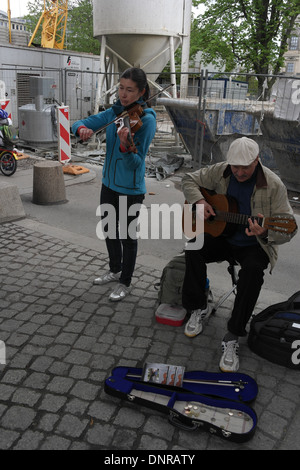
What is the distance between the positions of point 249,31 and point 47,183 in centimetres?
1451

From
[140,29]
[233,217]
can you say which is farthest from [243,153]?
[140,29]

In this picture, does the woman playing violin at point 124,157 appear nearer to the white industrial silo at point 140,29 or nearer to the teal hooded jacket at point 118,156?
the teal hooded jacket at point 118,156

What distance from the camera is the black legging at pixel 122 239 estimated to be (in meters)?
3.58

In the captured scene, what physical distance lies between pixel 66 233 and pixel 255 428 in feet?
11.9

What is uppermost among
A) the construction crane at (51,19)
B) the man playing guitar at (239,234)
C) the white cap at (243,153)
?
the construction crane at (51,19)

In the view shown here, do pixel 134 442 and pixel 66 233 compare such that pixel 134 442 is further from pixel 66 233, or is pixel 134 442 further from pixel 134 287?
pixel 66 233

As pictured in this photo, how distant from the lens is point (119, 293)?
3775mm

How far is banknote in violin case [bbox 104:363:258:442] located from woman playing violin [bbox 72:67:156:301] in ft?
3.75

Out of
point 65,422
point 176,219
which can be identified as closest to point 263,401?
point 65,422

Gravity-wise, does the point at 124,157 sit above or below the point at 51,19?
below

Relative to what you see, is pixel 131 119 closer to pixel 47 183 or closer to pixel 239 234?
pixel 239 234

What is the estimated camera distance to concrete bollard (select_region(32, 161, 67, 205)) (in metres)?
6.34

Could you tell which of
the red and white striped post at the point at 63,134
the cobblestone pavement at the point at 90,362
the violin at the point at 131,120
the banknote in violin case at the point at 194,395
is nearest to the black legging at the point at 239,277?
the cobblestone pavement at the point at 90,362

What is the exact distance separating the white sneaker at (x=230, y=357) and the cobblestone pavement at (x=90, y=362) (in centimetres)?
7
